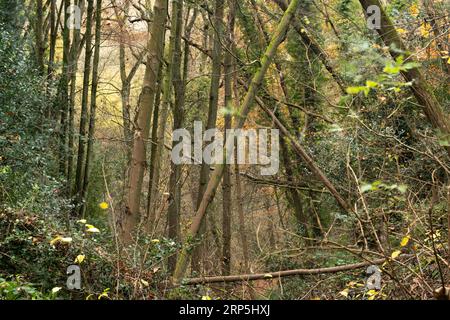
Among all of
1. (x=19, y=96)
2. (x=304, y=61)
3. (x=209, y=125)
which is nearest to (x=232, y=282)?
(x=209, y=125)

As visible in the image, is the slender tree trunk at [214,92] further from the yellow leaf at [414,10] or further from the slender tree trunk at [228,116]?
the yellow leaf at [414,10]

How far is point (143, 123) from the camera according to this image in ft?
22.2

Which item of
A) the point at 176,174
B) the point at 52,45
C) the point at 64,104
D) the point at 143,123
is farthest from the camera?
the point at 52,45

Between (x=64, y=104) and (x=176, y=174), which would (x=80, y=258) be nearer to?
(x=176, y=174)

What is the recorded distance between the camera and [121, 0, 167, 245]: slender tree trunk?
6699 mm

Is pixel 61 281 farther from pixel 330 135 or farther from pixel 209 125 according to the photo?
pixel 330 135

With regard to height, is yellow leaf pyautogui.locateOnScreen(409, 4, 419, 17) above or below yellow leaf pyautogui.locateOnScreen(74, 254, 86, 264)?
above

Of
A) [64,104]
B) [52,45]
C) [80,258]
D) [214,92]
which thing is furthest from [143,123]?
[52,45]

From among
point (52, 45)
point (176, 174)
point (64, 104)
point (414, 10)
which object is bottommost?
point (176, 174)

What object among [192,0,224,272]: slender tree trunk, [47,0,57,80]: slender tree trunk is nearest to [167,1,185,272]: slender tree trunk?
[192,0,224,272]: slender tree trunk

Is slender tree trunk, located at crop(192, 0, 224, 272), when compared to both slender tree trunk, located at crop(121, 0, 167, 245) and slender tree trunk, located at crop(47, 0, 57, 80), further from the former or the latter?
slender tree trunk, located at crop(47, 0, 57, 80)

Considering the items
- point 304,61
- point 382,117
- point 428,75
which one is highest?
point 304,61
